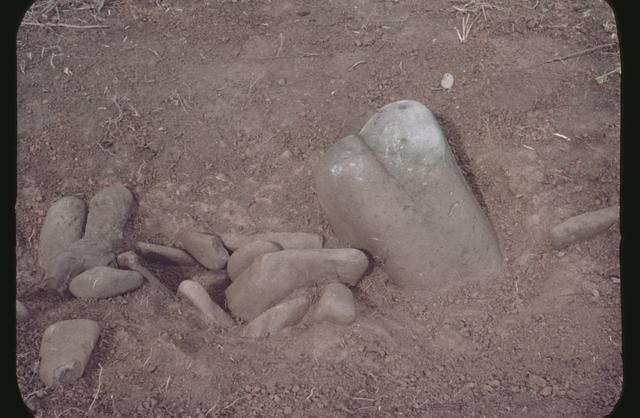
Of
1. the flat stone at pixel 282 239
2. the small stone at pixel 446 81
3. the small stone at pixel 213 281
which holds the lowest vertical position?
the small stone at pixel 213 281

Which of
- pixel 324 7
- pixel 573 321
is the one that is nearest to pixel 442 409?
pixel 573 321

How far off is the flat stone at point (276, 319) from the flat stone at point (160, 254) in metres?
0.62

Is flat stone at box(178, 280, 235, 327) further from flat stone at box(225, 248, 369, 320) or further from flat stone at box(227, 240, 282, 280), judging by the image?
flat stone at box(227, 240, 282, 280)

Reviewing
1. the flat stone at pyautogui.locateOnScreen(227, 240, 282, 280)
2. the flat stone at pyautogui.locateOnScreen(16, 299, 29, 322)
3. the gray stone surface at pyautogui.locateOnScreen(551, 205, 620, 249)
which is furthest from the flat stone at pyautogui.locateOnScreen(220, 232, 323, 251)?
the gray stone surface at pyautogui.locateOnScreen(551, 205, 620, 249)

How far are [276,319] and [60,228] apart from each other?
128 cm

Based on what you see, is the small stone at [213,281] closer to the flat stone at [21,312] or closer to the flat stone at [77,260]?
the flat stone at [77,260]

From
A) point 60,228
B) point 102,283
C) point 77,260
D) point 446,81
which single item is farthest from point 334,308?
point 446,81

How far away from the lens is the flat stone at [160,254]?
3.67 meters

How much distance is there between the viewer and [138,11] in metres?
4.73

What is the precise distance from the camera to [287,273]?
340cm

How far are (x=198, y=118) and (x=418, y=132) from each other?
1.41 m

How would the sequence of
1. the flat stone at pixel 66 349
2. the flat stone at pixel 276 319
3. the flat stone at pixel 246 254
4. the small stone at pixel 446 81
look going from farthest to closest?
the small stone at pixel 446 81
the flat stone at pixel 246 254
the flat stone at pixel 276 319
the flat stone at pixel 66 349

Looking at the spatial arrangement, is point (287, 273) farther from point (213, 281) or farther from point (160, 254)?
point (160, 254)

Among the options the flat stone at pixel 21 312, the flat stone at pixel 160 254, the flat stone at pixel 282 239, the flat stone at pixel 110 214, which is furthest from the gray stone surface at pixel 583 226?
the flat stone at pixel 21 312
